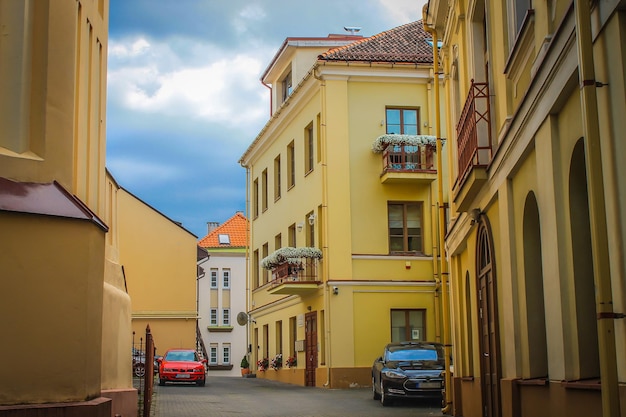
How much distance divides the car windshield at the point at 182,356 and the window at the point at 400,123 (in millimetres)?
11431

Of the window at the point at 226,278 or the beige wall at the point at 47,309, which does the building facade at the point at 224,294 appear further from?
the beige wall at the point at 47,309

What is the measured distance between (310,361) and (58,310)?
78.1ft

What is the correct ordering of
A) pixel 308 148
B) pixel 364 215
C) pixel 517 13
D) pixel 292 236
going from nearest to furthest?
pixel 517 13
pixel 364 215
pixel 308 148
pixel 292 236

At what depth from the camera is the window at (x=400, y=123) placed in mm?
32219

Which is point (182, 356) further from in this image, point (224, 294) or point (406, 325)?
point (224, 294)

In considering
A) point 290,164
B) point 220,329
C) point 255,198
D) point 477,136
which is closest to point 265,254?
point 255,198

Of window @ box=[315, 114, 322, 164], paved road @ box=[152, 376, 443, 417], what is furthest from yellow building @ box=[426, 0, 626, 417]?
window @ box=[315, 114, 322, 164]

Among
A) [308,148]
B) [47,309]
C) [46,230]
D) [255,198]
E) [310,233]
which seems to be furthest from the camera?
[255,198]

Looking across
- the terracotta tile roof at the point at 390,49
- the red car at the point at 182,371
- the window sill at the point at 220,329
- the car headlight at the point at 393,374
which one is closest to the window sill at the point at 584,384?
the car headlight at the point at 393,374

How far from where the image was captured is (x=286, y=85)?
40000 millimetres

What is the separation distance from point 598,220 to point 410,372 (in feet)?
48.8

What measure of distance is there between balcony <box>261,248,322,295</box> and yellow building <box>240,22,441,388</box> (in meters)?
0.04

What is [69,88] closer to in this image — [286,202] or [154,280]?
[286,202]

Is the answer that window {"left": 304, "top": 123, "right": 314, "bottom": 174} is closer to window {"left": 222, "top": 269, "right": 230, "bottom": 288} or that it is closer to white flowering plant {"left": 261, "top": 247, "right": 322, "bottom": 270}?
white flowering plant {"left": 261, "top": 247, "right": 322, "bottom": 270}
